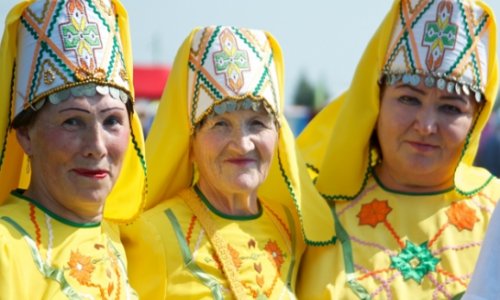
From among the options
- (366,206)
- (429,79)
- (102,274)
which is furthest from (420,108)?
(102,274)

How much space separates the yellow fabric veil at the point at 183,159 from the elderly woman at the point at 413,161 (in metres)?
0.15

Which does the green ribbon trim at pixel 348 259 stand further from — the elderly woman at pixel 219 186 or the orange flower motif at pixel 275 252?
the orange flower motif at pixel 275 252

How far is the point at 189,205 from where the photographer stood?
15.1 ft

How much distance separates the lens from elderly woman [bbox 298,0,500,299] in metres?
4.79

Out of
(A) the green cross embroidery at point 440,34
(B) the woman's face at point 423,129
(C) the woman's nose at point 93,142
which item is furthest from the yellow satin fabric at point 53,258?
(A) the green cross embroidery at point 440,34

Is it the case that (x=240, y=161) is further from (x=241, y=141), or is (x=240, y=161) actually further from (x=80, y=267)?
(x=80, y=267)

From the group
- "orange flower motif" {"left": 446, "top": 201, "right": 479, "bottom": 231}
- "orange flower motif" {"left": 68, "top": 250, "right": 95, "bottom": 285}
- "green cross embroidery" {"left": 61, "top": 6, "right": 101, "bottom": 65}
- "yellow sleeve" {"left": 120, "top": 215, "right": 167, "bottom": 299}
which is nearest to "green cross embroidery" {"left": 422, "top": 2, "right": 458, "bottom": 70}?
"orange flower motif" {"left": 446, "top": 201, "right": 479, "bottom": 231}

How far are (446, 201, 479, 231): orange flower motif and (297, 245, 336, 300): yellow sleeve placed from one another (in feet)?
1.91

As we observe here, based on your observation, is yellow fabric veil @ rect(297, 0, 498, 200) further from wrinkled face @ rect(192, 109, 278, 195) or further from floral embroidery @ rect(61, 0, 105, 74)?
floral embroidery @ rect(61, 0, 105, 74)

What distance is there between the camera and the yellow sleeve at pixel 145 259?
14.1ft

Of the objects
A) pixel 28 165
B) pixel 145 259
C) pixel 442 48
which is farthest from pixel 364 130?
pixel 28 165

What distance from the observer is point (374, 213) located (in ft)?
16.4

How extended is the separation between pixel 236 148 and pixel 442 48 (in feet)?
3.75

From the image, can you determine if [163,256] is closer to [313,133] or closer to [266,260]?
[266,260]
